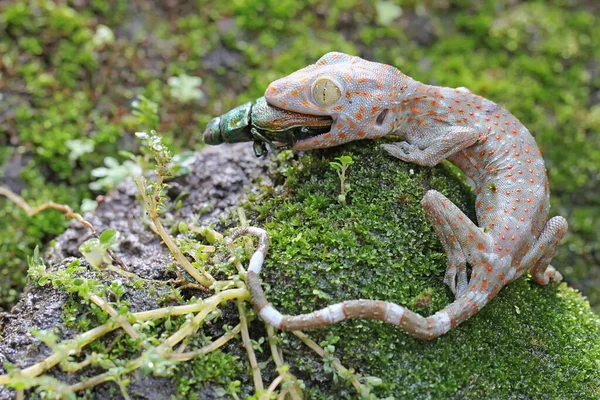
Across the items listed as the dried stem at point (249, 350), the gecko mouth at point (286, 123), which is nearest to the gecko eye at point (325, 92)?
the gecko mouth at point (286, 123)

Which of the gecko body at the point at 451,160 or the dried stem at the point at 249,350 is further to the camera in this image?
the gecko body at the point at 451,160

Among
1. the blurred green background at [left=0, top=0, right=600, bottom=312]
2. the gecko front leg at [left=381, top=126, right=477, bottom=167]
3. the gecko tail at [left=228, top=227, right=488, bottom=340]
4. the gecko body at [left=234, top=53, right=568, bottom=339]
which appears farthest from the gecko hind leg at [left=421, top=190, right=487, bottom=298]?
the blurred green background at [left=0, top=0, right=600, bottom=312]

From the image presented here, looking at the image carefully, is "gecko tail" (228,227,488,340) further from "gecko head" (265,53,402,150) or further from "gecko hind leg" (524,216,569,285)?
"gecko head" (265,53,402,150)

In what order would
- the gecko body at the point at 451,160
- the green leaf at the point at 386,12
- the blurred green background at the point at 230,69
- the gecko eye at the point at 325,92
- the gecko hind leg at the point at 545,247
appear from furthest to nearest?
the green leaf at the point at 386,12 → the blurred green background at the point at 230,69 → the gecko hind leg at the point at 545,247 → the gecko eye at the point at 325,92 → the gecko body at the point at 451,160

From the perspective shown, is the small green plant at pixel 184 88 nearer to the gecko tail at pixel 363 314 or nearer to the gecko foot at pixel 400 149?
the gecko foot at pixel 400 149

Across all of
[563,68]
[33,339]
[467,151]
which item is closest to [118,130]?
[33,339]

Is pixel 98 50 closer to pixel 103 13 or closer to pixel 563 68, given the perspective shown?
pixel 103 13
